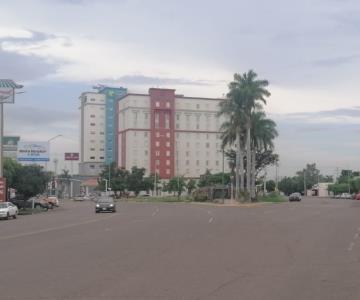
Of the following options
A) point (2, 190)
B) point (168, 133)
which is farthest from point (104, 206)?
point (168, 133)

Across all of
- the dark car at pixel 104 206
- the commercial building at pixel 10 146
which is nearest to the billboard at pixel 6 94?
the dark car at pixel 104 206

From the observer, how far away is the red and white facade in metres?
182

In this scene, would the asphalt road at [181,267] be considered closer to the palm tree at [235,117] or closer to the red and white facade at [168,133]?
the palm tree at [235,117]

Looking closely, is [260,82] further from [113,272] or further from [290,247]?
[113,272]

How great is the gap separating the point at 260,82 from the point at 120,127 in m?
107

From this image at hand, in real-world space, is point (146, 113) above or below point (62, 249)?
above

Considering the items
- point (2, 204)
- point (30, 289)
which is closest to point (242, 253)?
point (30, 289)

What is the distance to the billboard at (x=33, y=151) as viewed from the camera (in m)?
98.1

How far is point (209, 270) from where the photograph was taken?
1475cm

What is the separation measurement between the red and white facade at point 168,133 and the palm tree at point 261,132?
8369 cm

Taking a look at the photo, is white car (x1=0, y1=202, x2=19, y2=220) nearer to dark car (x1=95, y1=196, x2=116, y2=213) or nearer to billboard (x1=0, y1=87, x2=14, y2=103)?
dark car (x1=95, y1=196, x2=116, y2=213)

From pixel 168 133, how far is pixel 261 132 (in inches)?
3645

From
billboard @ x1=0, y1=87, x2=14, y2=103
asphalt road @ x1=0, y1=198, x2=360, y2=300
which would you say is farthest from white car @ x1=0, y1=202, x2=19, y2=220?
asphalt road @ x1=0, y1=198, x2=360, y2=300

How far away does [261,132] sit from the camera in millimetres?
93000
